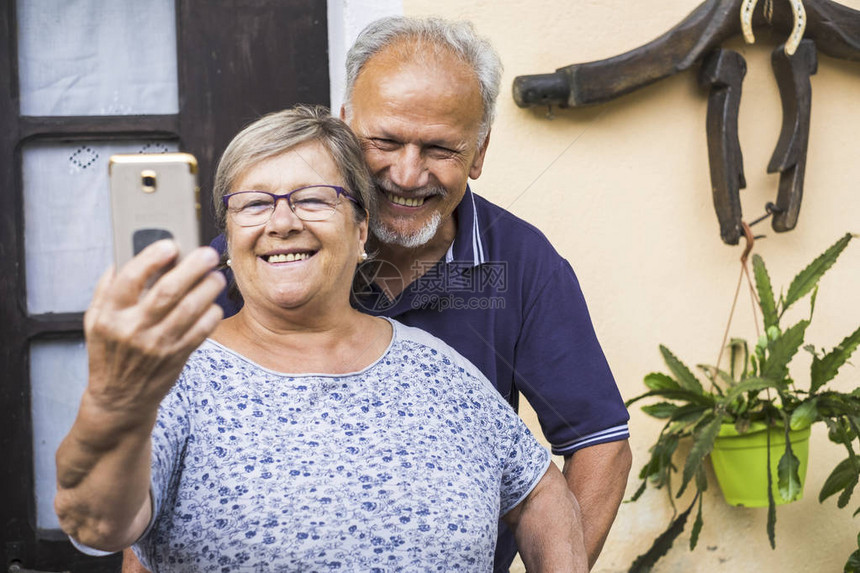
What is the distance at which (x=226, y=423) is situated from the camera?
4.10 feet

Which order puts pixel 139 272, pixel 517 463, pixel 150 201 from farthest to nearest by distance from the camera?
pixel 517 463, pixel 150 201, pixel 139 272

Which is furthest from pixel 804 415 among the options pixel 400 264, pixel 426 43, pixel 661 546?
pixel 426 43

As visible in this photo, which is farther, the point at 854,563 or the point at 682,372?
the point at 854,563

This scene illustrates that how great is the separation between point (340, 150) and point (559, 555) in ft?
2.45

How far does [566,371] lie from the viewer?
6.07 feet

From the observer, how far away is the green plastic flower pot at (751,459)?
7.87 feet

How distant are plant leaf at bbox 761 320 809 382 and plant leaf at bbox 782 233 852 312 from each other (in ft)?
0.30

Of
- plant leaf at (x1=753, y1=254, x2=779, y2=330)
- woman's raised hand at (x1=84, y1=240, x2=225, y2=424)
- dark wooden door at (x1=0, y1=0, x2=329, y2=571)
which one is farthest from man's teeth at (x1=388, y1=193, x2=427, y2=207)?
plant leaf at (x1=753, y1=254, x2=779, y2=330)

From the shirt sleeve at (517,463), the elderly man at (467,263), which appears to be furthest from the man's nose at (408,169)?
the shirt sleeve at (517,463)

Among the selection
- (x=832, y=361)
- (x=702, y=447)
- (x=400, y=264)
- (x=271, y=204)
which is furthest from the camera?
(x=832, y=361)

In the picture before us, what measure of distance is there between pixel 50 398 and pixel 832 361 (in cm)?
202

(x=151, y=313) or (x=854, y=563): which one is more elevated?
(x=151, y=313)

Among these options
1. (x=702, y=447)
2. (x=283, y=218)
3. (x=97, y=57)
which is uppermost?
(x=97, y=57)

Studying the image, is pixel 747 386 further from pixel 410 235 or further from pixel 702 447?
pixel 410 235
